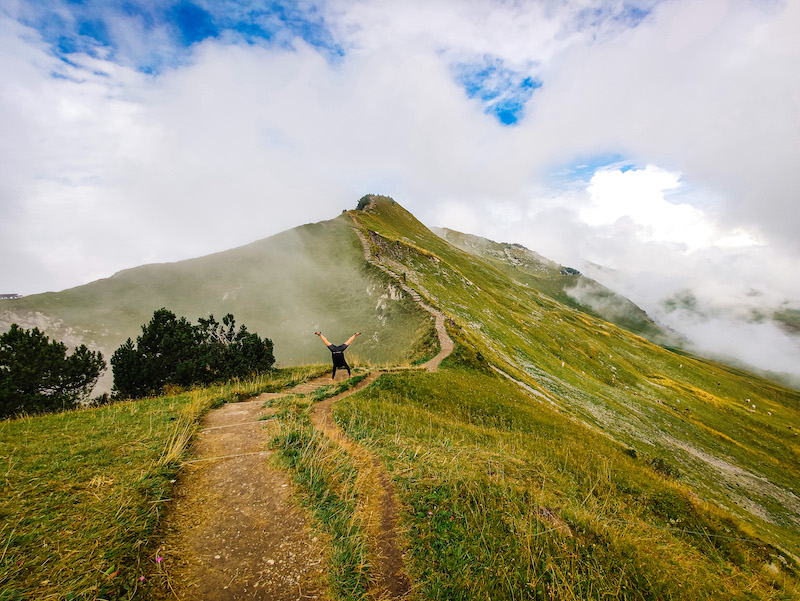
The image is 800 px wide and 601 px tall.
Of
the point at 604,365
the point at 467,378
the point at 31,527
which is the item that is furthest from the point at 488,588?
the point at 604,365

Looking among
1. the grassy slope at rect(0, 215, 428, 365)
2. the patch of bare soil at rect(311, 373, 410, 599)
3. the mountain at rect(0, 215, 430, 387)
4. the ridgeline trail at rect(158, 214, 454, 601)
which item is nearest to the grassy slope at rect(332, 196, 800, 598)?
the patch of bare soil at rect(311, 373, 410, 599)

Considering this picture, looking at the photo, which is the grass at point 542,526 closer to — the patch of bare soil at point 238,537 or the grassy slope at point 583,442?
the grassy slope at point 583,442

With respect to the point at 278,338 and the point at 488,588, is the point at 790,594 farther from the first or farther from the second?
the point at 278,338

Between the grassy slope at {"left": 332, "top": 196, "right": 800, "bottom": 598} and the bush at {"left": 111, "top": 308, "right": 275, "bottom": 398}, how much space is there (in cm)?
1269

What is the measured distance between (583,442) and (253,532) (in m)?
23.5

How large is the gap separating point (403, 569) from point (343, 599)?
148cm

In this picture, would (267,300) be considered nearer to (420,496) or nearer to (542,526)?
(420,496)

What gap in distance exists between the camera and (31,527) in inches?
242

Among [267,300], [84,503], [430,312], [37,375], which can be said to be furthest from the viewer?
[267,300]

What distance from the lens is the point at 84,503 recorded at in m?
7.12

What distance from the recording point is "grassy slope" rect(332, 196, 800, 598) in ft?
32.2

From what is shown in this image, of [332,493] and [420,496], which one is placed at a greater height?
[332,493]

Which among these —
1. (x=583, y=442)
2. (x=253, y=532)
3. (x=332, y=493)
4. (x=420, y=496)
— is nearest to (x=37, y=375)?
(x=253, y=532)

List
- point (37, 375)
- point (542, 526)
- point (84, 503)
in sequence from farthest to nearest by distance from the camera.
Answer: point (37, 375)
point (542, 526)
point (84, 503)
